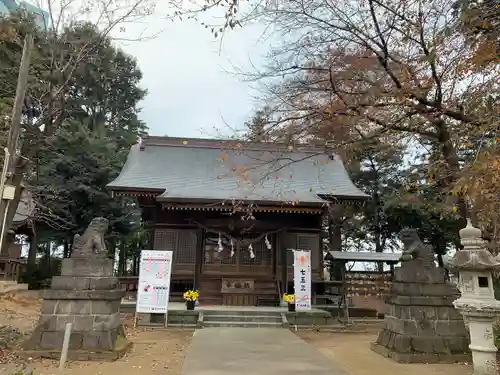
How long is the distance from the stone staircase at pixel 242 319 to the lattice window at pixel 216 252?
2.82m

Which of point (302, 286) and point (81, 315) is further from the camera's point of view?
point (302, 286)

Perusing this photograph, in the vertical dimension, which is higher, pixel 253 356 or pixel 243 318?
pixel 243 318

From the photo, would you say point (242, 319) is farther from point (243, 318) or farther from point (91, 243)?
point (91, 243)

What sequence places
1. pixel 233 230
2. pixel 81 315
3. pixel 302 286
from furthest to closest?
pixel 233 230, pixel 302 286, pixel 81 315

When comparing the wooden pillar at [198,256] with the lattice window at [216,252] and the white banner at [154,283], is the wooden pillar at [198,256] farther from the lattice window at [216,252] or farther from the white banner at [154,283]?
the white banner at [154,283]

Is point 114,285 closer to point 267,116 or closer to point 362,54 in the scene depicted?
point 267,116

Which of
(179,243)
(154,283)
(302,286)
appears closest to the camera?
(154,283)

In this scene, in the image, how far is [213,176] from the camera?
54.5 feet

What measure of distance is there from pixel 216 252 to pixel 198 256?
1022mm

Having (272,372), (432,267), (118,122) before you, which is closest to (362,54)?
(432,267)

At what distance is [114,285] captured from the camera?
7.23 meters

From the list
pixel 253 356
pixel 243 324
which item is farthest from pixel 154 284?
pixel 253 356

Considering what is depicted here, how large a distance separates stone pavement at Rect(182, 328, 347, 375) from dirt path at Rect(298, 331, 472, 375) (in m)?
0.29

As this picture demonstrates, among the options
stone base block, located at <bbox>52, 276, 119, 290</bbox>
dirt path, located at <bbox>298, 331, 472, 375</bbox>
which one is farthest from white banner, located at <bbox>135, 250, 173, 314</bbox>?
dirt path, located at <bbox>298, 331, 472, 375</bbox>
